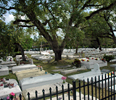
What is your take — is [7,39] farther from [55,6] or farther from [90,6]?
[90,6]

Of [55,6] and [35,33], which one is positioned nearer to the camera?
[55,6]

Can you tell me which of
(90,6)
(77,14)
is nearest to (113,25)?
(90,6)

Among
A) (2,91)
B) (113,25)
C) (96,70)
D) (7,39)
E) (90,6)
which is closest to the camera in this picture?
(2,91)

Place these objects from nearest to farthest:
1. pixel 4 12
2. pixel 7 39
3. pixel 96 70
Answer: pixel 7 39 < pixel 96 70 < pixel 4 12

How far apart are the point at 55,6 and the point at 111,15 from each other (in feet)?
37.7

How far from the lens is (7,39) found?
7652 millimetres

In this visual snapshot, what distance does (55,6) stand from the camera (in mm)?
9977

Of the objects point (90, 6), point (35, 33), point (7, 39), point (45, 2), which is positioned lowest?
point (7, 39)

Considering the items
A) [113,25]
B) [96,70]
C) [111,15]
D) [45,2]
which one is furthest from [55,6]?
[113,25]

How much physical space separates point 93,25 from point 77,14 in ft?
32.1

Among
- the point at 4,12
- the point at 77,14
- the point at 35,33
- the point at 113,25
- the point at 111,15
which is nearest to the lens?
the point at 4,12

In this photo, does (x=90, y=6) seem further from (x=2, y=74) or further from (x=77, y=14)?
(x=2, y=74)

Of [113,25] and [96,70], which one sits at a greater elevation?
[113,25]

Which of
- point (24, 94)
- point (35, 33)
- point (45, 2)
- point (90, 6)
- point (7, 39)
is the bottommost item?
point (24, 94)
